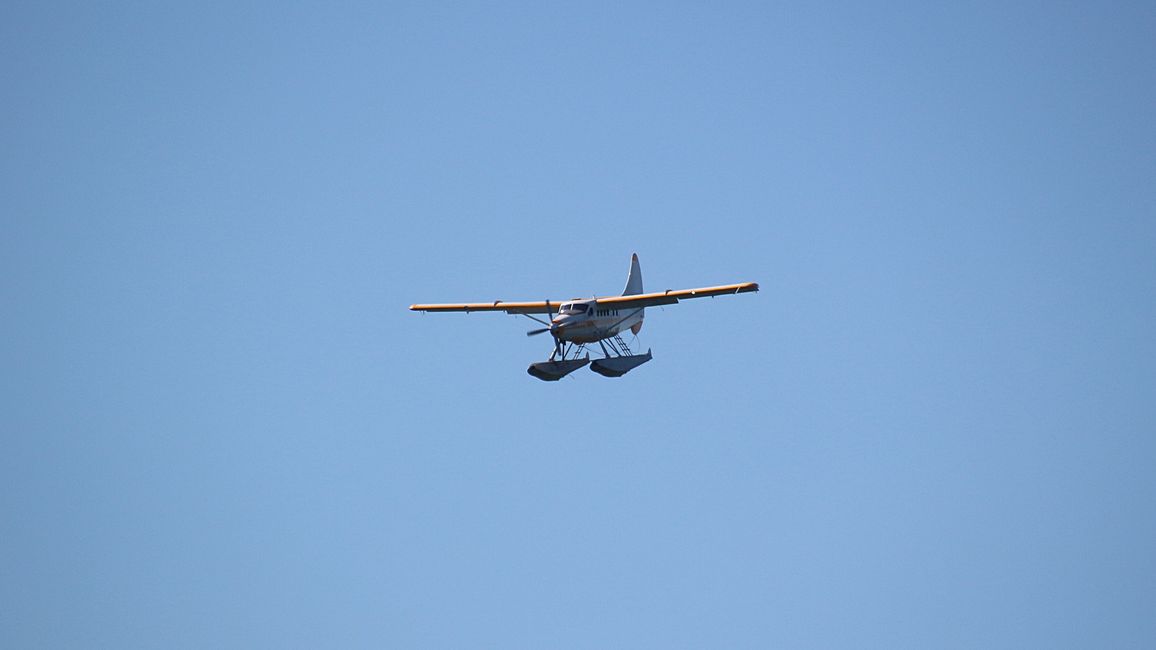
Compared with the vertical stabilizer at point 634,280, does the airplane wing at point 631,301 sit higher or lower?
lower

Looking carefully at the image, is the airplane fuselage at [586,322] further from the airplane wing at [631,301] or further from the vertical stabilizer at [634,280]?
the vertical stabilizer at [634,280]

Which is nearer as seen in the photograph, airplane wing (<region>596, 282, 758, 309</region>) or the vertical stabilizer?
airplane wing (<region>596, 282, 758, 309</region>)

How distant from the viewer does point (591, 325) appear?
5231 centimetres

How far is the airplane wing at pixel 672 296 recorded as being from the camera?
51.2 metres

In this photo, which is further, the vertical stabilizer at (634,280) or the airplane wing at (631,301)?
the vertical stabilizer at (634,280)

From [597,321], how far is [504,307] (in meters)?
5.39

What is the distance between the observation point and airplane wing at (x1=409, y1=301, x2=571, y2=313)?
178 ft

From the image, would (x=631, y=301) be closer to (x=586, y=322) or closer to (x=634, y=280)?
(x=586, y=322)

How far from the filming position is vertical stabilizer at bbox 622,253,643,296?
202 ft

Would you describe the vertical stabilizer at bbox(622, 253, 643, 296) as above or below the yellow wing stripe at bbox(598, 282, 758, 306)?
above

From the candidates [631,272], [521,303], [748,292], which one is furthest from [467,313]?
[748,292]

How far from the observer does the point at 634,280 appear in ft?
204

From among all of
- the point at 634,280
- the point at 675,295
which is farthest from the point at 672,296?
the point at 634,280

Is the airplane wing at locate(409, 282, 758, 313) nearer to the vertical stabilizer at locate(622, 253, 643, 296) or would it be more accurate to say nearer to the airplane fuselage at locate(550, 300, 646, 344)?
the airplane fuselage at locate(550, 300, 646, 344)
